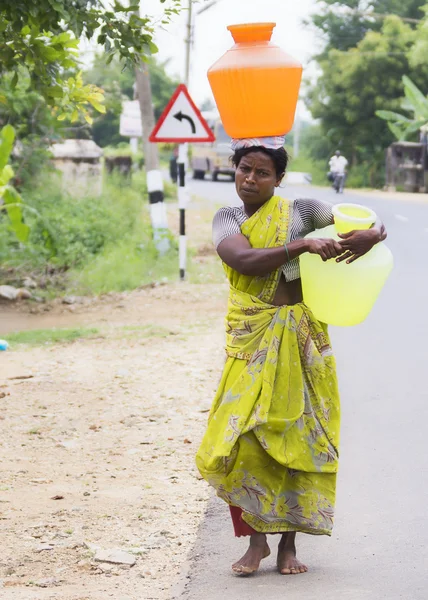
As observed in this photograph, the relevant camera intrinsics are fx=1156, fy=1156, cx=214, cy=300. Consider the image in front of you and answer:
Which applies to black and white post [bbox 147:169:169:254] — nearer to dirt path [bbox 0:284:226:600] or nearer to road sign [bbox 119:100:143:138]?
dirt path [bbox 0:284:226:600]

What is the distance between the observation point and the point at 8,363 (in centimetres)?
965

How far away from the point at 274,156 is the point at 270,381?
0.82 metres

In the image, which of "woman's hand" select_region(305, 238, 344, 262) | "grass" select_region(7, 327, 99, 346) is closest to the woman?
"woman's hand" select_region(305, 238, 344, 262)

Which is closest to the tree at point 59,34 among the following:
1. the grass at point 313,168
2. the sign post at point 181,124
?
the sign post at point 181,124

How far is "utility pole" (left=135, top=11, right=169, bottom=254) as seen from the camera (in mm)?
16578

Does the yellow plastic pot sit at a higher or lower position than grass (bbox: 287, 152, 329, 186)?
higher

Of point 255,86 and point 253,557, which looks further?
point 255,86

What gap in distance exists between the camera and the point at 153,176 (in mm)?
16766

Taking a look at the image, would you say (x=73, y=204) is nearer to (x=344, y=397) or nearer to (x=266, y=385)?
(x=344, y=397)

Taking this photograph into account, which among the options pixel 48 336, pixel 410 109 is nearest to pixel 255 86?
pixel 48 336

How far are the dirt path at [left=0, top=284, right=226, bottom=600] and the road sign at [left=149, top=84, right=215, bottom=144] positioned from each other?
105 inches

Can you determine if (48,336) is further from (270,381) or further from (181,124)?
(270,381)

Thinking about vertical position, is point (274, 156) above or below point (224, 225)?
above

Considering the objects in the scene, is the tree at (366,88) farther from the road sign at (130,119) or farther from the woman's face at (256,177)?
the woman's face at (256,177)
